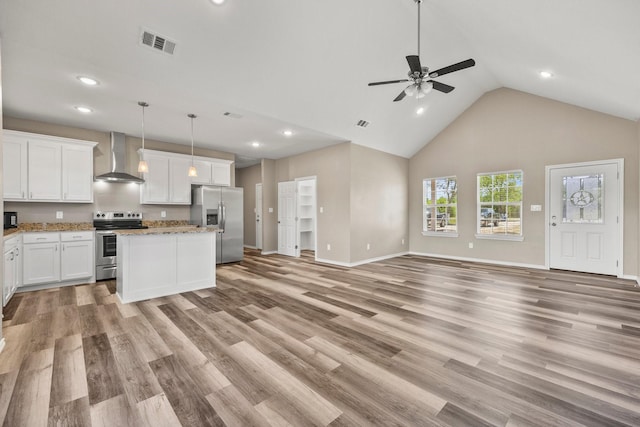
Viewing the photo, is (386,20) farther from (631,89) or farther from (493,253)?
(493,253)

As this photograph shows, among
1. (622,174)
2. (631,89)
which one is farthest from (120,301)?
(622,174)

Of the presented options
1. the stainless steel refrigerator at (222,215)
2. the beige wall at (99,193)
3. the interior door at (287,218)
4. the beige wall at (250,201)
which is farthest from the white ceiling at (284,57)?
the beige wall at (250,201)

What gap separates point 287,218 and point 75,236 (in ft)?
14.3

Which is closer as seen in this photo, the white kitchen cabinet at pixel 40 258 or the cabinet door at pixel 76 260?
the white kitchen cabinet at pixel 40 258

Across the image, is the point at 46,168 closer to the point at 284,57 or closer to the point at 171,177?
the point at 171,177

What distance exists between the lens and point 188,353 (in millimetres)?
2436

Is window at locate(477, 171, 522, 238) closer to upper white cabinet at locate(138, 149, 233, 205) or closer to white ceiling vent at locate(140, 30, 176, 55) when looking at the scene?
upper white cabinet at locate(138, 149, 233, 205)

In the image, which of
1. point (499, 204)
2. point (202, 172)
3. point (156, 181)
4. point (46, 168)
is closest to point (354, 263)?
point (499, 204)

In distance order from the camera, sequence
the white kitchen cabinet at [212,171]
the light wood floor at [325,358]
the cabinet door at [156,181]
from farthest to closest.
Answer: the white kitchen cabinet at [212,171], the cabinet door at [156,181], the light wood floor at [325,358]

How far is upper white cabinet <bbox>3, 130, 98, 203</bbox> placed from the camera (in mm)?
4309

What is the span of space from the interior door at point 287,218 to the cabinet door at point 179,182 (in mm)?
2481

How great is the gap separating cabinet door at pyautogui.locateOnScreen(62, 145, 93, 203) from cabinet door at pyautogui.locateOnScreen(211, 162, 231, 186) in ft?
7.41

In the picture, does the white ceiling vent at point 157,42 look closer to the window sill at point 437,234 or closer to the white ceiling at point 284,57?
the white ceiling at point 284,57

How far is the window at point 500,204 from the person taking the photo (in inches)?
244
